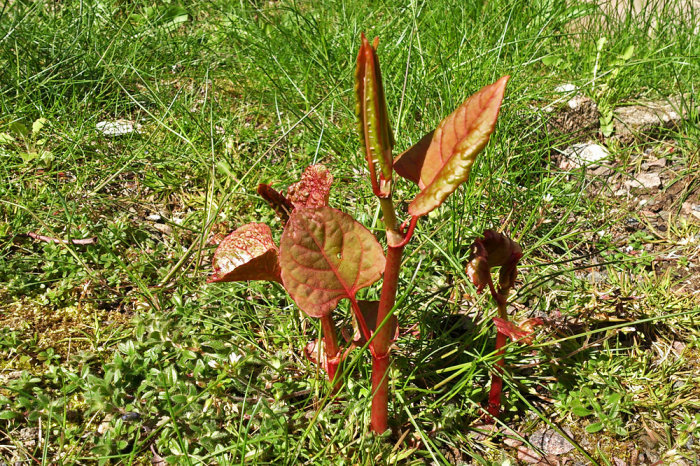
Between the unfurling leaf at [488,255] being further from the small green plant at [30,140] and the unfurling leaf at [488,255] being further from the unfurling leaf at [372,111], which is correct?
the small green plant at [30,140]

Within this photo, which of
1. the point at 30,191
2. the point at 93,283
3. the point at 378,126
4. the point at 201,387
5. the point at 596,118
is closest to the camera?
the point at 378,126

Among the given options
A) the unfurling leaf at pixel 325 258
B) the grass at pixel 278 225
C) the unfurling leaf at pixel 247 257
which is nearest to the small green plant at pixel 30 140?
the grass at pixel 278 225

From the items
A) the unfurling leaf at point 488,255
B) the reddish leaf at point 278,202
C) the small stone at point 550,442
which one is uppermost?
the reddish leaf at point 278,202

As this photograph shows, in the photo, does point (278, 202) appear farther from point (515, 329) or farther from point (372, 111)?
point (515, 329)

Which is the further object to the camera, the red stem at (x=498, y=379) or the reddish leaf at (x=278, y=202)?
the red stem at (x=498, y=379)

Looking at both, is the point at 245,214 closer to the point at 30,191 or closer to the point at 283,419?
the point at 30,191

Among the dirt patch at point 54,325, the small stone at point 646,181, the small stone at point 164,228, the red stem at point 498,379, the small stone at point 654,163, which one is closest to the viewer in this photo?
the red stem at point 498,379

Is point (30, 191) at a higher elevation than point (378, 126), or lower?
lower

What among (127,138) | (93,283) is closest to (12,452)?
(93,283)
